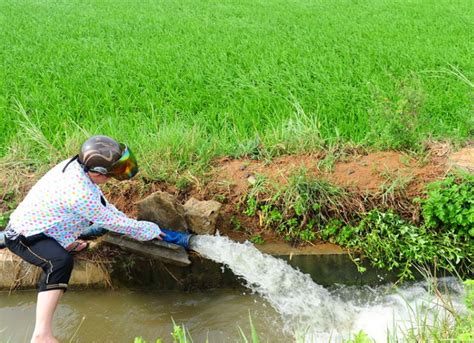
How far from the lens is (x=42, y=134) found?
4496mm

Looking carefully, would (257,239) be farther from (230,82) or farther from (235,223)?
(230,82)

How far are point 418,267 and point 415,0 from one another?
9.54 meters

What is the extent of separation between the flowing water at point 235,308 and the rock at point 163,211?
0.20 meters

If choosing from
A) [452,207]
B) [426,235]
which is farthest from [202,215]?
[452,207]

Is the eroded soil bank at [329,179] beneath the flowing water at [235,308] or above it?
above

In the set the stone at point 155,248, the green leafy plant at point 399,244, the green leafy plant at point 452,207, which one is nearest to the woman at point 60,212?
the stone at point 155,248

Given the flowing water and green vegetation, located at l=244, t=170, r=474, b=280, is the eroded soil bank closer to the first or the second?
green vegetation, located at l=244, t=170, r=474, b=280

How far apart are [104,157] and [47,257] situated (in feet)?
2.30

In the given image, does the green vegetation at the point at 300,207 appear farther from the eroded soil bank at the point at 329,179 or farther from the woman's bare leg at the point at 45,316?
the woman's bare leg at the point at 45,316

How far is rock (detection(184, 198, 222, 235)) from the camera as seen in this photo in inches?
136

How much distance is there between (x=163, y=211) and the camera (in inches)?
135

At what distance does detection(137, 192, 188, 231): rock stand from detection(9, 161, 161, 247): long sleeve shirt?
0.36m

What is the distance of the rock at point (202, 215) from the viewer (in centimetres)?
347

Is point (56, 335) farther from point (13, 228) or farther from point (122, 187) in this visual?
point (122, 187)
